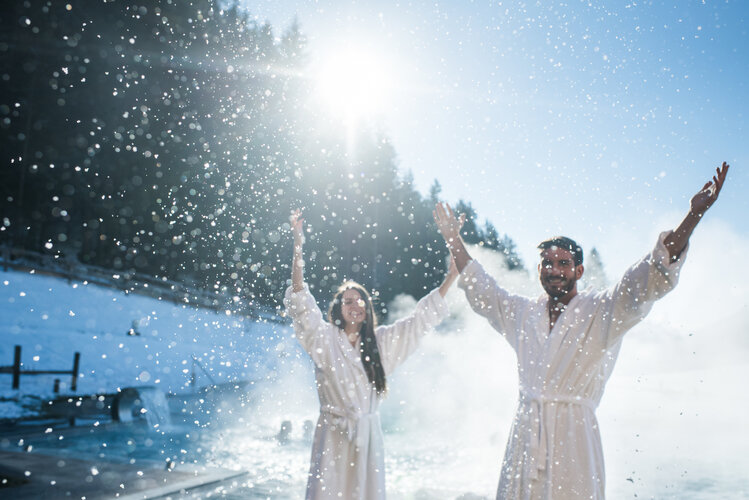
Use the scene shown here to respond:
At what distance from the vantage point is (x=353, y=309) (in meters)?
4.14

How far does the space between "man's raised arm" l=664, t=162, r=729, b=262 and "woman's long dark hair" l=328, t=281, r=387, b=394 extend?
2.11 m

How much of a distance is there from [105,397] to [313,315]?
11.1 metres

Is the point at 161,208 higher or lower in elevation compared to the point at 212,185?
lower

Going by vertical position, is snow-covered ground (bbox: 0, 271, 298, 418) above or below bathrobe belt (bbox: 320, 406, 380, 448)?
above

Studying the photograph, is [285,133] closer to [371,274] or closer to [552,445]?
[371,274]

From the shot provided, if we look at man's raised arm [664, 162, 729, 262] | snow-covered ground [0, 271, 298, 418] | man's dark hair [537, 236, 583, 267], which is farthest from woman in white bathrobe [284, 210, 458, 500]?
snow-covered ground [0, 271, 298, 418]

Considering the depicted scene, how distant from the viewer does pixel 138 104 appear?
2800 centimetres

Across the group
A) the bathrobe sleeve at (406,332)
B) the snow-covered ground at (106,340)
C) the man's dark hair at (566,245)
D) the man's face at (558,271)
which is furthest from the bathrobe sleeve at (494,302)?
the snow-covered ground at (106,340)

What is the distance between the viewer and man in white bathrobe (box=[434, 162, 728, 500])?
2.65m

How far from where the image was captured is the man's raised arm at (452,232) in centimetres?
359

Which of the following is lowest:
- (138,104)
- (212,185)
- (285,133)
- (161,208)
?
(161,208)

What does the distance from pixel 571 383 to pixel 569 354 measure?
149 mm

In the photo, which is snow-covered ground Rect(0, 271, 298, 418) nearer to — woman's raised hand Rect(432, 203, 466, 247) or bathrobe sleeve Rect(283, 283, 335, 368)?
bathrobe sleeve Rect(283, 283, 335, 368)

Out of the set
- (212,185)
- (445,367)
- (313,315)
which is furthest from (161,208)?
(313,315)
